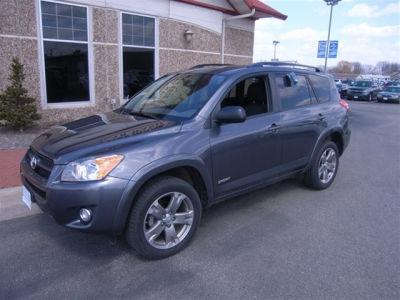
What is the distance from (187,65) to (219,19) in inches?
88.1

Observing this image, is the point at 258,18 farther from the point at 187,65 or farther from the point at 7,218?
the point at 7,218

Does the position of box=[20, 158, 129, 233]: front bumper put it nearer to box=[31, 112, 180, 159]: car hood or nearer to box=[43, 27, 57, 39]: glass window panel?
box=[31, 112, 180, 159]: car hood

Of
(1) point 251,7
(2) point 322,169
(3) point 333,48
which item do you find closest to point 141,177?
(2) point 322,169

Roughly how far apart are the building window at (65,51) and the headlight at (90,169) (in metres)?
7.33

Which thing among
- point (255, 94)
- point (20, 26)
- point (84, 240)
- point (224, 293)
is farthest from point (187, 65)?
point (224, 293)

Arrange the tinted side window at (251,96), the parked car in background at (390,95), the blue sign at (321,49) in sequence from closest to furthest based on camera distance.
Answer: the tinted side window at (251,96) < the blue sign at (321,49) < the parked car in background at (390,95)

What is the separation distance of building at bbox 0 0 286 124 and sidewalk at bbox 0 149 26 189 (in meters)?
2.64

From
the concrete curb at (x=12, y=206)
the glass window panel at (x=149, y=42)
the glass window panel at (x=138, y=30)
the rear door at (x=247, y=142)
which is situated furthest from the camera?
the glass window panel at (x=149, y=42)

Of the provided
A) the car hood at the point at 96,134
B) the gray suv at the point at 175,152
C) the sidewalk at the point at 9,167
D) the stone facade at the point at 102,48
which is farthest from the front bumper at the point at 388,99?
the car hood at the point at 96,134

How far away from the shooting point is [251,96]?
14.5 feet

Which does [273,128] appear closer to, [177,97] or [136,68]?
[177,97]

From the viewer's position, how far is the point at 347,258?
3480 mm

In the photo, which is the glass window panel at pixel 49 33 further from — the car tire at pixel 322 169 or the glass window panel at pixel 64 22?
the car tire at pixel 322 169

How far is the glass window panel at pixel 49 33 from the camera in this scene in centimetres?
912
